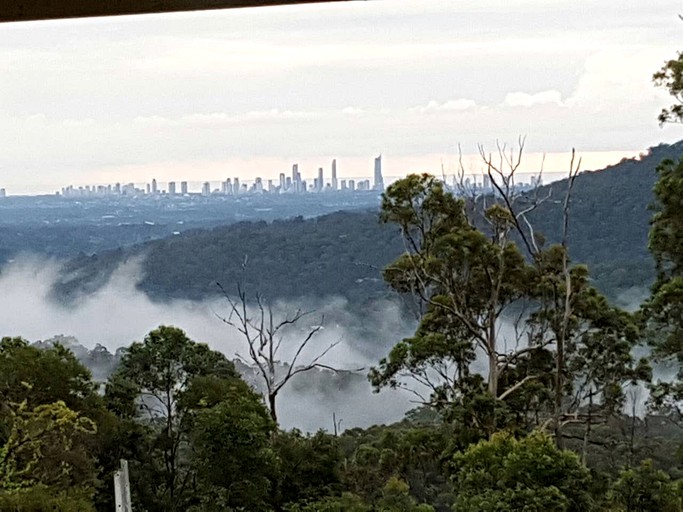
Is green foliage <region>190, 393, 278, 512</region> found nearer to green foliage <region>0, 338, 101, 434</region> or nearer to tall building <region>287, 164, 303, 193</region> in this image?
green foliage <region>0, 338, 101, 434</region>

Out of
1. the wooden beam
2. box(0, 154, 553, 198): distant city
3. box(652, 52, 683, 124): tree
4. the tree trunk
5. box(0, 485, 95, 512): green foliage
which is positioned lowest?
box(0, 485, 95, 512): green foliage

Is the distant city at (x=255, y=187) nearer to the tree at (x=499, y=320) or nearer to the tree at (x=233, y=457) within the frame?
the tree at (x=499, y=320)

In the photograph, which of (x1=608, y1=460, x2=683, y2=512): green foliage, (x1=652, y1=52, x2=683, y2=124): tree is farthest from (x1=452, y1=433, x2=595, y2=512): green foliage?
(x1=652, y1=52, x2=683, y2=124): tree

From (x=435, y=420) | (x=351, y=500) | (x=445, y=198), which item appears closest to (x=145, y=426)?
(x=351, y=500)

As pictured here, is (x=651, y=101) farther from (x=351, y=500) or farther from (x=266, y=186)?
(x=351, y=500)

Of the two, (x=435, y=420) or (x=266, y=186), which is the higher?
(x=266, y=186)

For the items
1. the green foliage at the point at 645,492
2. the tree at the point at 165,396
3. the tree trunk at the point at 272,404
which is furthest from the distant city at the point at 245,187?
the green foliage at the point at 645,492
